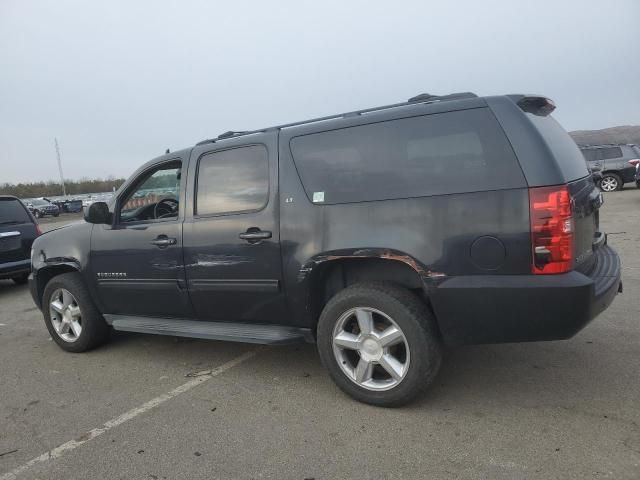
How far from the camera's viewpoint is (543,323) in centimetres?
274

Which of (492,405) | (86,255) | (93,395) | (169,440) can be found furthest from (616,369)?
(86,255)

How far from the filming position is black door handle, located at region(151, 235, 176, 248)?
393 cm

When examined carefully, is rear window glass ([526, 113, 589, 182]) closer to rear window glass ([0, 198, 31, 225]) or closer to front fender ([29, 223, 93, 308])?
front fender ([29, 223, 93, 308])

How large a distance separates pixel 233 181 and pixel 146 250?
99 centimetres

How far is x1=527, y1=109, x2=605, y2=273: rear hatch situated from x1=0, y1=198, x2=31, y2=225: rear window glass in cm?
822

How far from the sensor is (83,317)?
462cm

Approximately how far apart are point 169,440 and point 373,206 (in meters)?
1.87

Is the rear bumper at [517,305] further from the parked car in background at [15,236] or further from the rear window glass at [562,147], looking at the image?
the parked car in background at [15,236]

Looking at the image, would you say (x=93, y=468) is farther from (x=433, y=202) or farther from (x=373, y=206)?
(x=433, y=202)

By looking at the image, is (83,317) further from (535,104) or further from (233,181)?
(535,104)

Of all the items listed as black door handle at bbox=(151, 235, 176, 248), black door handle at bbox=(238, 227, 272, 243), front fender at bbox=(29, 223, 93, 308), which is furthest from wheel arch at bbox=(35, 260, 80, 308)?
black door handle at bbox=(238, 227, 272, 243)

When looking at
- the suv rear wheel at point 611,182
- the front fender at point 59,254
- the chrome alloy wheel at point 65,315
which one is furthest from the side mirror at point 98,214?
the suv rear wheel at point 611,182

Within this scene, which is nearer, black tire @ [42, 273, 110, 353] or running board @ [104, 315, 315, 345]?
running board @ [104, 315, 315, 345]

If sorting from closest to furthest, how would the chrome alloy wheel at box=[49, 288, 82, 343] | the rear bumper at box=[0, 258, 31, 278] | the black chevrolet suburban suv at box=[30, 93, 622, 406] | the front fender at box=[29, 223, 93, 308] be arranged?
the black chevrolet suburban suv at box=[30, 93, 622, 406] < the front fender at box=[29, 223, 93, 308] < the chrome alloy wheel at box=[49, 288, 82, 343] < the rear bumper at box=[0, 258, 31, 278]
